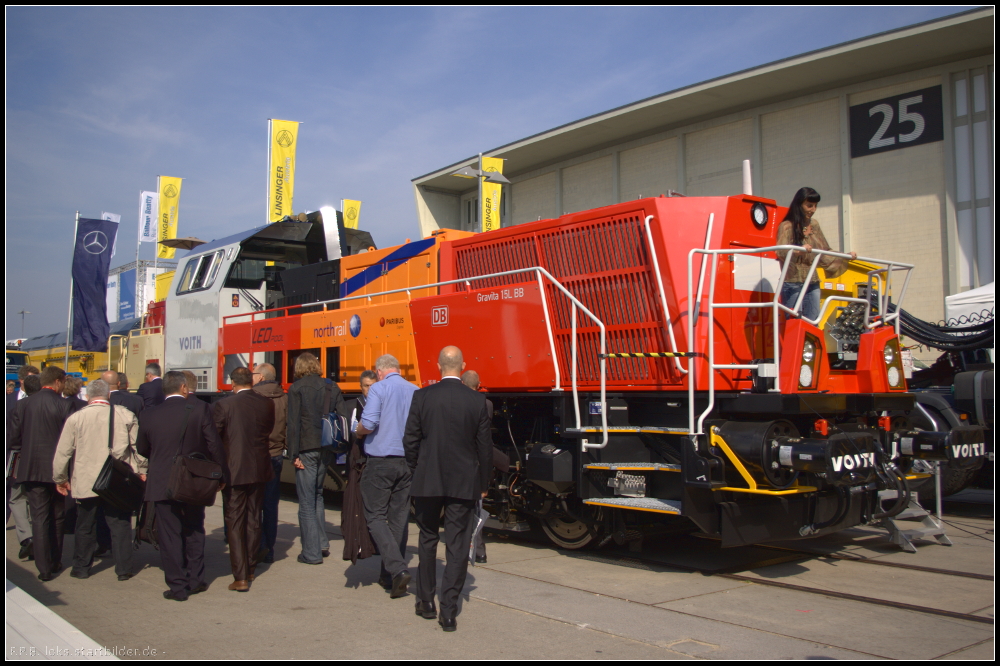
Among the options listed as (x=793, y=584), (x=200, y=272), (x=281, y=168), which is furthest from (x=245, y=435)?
(x=281, y=168)

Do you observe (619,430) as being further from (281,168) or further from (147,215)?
(147,215)

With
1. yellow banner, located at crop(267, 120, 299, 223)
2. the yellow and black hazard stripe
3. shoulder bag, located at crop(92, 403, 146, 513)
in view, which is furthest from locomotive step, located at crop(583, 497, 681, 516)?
yellow banner, located at crop(267, 120, 299, 223)

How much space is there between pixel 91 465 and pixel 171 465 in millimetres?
1241

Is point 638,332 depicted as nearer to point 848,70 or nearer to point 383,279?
point 383,279

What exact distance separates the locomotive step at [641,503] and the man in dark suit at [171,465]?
3114 millimetres

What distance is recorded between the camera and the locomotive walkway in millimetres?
4520

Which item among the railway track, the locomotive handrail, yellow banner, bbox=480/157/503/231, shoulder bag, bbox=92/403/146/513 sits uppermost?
yellow banner, bbox=480/157/503/231

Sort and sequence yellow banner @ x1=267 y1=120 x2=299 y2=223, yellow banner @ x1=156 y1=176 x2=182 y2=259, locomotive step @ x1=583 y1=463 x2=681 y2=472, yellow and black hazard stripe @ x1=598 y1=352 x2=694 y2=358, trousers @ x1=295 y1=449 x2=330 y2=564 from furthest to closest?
1. yellow banner @ x1=156 y1=176 x2=182 y2=259
2. yellow banner @ x1=267 y1=120 x2=299 y2=223
3. trousers @ x1=295 y1=449 x2=330 y2=564
4. locomotive step @ x1=583 y1=463 x2=681 y2=472
5. yellow and black hazard stripe @ x1=598 y1=352 x2=694 y2=358

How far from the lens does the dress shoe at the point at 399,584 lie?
5.65 meters

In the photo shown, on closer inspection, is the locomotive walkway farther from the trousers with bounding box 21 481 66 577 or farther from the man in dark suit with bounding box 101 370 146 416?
the man in dark suit with bounding box 101 370 146 416

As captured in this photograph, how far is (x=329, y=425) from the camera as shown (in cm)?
691

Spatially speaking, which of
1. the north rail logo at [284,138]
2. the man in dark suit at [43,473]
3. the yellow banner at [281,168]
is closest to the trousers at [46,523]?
the man in dark suit at [43,473]

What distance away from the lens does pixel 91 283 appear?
15.4 metres

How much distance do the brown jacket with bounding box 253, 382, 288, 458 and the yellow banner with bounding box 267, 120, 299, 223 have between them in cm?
1392
